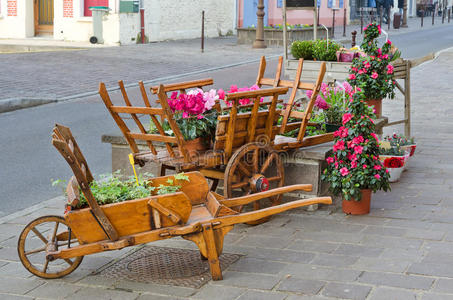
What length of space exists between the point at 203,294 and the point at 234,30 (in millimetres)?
28532

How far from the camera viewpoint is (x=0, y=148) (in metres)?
9.17

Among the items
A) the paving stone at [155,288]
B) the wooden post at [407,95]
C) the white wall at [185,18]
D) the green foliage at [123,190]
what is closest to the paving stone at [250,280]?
the paving stone at [155,288]

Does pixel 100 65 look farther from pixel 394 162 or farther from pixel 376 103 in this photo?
pixel 394 162

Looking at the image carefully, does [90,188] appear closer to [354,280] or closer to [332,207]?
[354,280]

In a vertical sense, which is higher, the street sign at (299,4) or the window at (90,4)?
the window at (90,4)

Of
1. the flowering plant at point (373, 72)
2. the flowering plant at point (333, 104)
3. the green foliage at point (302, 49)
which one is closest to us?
the flowering plant at point (333, 104)

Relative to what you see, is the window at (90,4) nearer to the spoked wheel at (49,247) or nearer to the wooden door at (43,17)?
the wooden door at (43,17)

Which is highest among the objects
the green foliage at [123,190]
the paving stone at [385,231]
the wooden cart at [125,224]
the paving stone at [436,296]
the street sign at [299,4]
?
the street sign at [299,4]

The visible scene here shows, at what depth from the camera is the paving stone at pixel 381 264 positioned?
15.2ft

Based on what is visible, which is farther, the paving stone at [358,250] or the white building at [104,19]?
the white building at [104,19]

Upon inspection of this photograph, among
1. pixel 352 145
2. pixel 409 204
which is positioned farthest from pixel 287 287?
pixel 409 204

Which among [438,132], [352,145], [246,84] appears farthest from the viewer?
[246,84]

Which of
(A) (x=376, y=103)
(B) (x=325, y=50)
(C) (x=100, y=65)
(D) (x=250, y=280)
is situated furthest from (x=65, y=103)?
(D) (x=250, y=280)

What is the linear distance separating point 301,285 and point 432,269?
0.88 m
